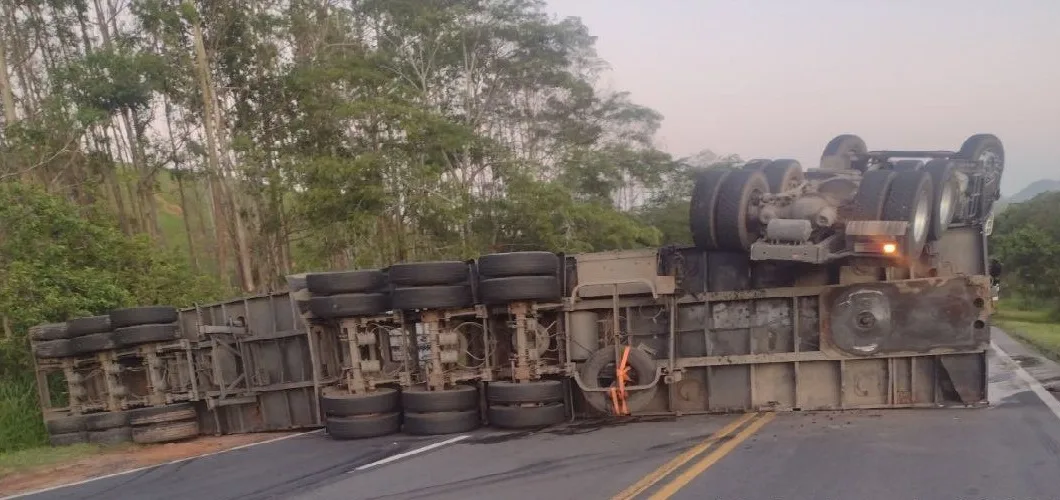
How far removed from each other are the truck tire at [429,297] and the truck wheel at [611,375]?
1670mm

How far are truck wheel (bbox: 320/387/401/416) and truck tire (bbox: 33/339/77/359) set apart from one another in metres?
4.22

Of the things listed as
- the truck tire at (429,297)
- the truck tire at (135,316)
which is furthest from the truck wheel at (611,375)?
the truck tire at (135,316)

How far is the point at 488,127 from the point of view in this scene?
94.3ft

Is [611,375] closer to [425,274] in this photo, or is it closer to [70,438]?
[425,274]

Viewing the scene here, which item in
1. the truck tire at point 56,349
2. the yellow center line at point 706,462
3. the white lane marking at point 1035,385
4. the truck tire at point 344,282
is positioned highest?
the truck tire at point 344,282

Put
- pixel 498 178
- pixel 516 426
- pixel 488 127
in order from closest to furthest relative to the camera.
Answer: pixel 516 426 < pixel 498 178 < pixel 488 127

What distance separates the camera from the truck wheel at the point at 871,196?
680 cm

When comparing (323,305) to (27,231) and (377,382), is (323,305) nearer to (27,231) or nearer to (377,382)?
(377,382)

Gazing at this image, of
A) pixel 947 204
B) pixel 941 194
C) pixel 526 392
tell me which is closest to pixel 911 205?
pixel 941 194

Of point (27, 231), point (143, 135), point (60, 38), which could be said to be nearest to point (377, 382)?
point (27, 231)

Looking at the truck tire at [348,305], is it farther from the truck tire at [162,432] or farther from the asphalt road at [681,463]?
the truck tire at [162,432]

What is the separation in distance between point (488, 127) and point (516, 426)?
73.5 feet

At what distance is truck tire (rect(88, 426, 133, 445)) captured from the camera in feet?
29.8

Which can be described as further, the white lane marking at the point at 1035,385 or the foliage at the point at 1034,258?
the foliage at the point at 1034,258
